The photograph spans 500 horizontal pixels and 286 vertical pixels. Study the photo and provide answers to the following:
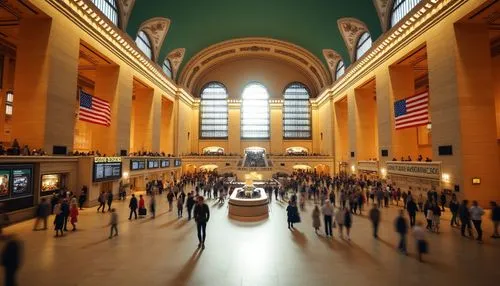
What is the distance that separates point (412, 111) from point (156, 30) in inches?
783

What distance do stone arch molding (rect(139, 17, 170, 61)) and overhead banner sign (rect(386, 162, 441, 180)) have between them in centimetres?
1998

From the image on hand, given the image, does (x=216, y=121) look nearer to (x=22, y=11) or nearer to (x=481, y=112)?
(x=22, y=11)

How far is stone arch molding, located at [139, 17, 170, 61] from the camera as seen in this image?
20403 millimetres

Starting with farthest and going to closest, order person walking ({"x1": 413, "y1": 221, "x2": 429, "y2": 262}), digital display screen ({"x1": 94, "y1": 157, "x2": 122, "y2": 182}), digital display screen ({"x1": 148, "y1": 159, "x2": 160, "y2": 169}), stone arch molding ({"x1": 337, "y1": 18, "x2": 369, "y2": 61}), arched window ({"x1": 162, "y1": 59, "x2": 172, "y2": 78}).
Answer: arched window ({"x1": 162, "y1": 59, "x2": 172, "y2": 78}) → stone arch molding ({"x1": 337, "y1": 18, "x2": 369, "y2": 61}) → digital display screen ({"x1": 148, "y1": 159, "x2": 160, "y2": 169}) → digital display screen ({"x1": 94, "y1": 157, "x2": 122, "y2": 182}) → person walking ({"x1": 413, "y1": 221, "x2": 429, "y2": 262})

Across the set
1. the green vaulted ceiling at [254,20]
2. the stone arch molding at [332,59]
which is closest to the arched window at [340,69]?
the stone arch molding at [332,59]

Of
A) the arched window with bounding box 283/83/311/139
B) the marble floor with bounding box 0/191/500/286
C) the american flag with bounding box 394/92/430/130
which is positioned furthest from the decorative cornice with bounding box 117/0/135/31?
the arched window with bounding box 283/83/311/139

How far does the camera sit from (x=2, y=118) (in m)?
15.4

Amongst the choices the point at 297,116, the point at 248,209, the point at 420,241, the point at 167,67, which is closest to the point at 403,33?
the point at 248,209

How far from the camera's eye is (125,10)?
16.7m

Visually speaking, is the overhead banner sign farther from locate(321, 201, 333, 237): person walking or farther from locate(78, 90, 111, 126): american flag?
locate(78, 90, 111, 126): american flag

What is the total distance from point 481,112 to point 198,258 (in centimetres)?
1293

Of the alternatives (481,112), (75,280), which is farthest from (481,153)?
(75,280)

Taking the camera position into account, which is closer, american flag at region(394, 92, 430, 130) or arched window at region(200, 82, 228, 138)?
american flag at region(394, 92, 430, 130)

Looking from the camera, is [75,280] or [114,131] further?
[114,131]
